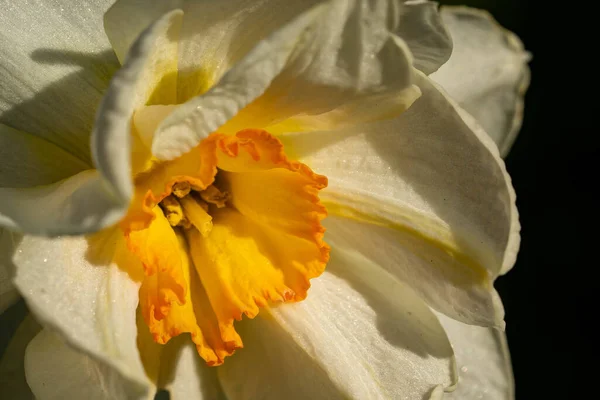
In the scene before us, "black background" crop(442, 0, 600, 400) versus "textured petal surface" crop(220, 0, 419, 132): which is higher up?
"textured petal surface" crop(220, 0, 419, 132)

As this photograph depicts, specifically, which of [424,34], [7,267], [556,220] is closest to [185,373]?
[7,267]

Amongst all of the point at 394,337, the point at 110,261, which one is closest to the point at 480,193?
the point at 394,337

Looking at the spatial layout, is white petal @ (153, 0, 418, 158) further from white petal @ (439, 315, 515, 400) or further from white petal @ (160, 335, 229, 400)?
white petal @ (439, 315, 515, 400)

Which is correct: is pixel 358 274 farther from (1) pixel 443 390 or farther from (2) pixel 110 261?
(2) pixel 110 261

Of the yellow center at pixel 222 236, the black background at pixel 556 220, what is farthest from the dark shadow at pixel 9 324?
the black background at pixel 556 220

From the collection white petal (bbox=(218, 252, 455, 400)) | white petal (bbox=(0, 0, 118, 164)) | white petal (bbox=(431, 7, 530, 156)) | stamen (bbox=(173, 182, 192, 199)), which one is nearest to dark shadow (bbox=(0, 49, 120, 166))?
white petal (bbox=(0, 0, 118, 164))
